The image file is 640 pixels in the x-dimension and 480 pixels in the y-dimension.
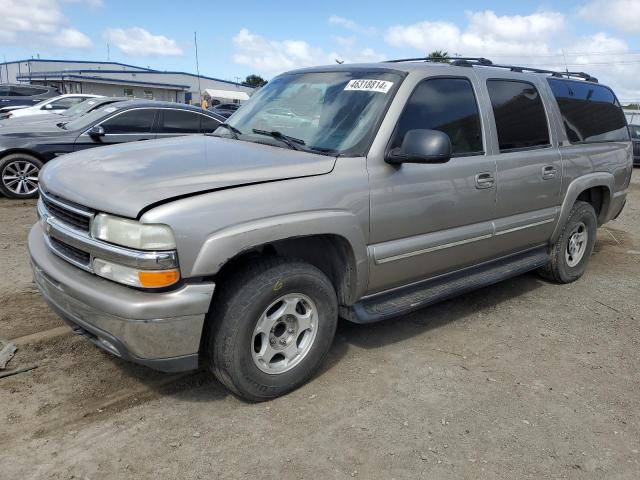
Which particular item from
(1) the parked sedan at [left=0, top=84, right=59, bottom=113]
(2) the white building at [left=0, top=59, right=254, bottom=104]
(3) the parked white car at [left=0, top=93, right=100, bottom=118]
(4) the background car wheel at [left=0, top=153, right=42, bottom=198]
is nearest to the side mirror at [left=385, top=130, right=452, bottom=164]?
(4) the background car wheel at [left=0, top=153, right=42, bottom=198]

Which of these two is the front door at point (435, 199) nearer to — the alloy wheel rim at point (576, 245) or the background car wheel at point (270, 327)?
the background car wheel at point (270, 327)

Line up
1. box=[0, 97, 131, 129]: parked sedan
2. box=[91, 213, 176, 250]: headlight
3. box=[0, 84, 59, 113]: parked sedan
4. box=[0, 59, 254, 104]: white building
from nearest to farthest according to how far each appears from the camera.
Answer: box=[91, 213, 176, 250]: headlight, box=[0, 97, 131, 129]: parked sedan, box=[0, 84, 59, 113]: parked sedan, box=[0, 59, 254, 104]: white building

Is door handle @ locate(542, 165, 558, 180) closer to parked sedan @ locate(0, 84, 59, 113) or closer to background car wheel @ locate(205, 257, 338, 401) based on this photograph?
background car wheel @ locate(205, 257, 338, 401)

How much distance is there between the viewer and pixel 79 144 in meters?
8.20

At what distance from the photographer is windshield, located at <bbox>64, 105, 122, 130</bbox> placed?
8.38m

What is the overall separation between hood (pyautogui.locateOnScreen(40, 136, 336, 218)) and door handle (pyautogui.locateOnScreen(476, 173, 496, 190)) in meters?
1.25

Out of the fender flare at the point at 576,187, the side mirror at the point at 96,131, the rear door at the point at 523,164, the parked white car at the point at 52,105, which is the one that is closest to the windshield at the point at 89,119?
the side mirror at the point at 96,131

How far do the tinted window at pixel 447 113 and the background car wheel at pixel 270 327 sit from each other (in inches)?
42.1

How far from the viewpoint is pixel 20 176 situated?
26.7 feet

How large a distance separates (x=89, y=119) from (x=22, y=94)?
18.1 m

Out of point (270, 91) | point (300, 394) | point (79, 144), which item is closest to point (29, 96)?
point (79, 144)

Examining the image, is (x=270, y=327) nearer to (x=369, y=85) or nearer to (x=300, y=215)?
(x=300, y=215)

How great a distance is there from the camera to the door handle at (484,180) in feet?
12.7

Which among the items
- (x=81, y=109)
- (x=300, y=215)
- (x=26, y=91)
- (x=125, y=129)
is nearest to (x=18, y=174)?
(x=125, y=129)
